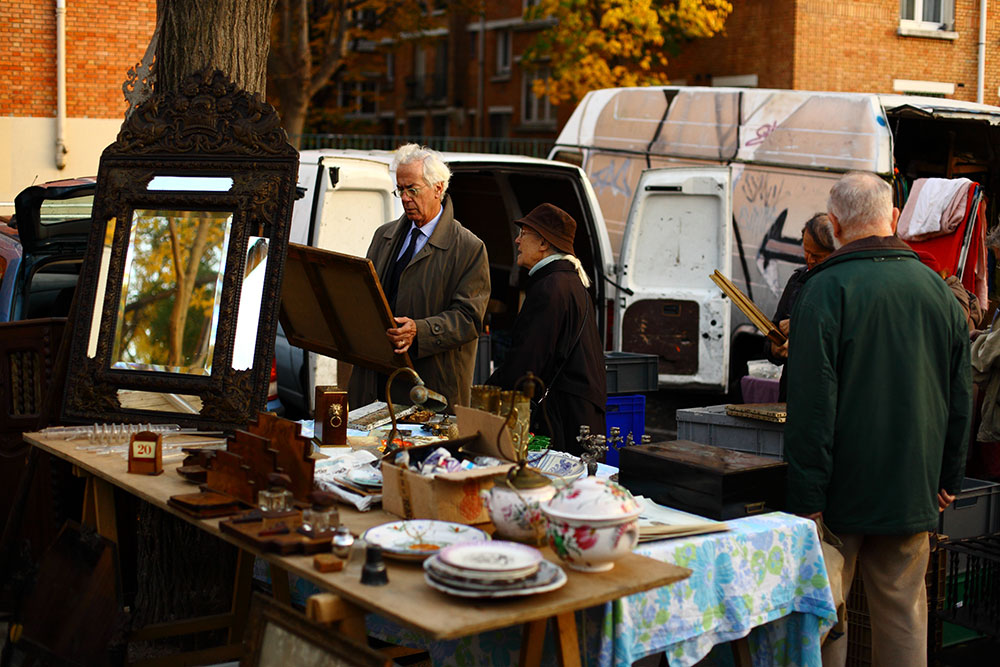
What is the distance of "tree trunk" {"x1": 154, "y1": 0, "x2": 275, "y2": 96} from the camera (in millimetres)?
4883

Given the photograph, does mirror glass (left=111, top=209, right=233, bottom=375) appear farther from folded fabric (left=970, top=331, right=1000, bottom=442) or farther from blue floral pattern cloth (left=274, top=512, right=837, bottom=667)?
folded fabric (left=970, top=331, right=1000, bottom=442)

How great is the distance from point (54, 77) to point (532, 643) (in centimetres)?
1520

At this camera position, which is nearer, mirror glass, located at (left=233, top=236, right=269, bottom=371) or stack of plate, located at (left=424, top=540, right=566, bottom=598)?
stack of plate, located at (left=424, top=540, right=566, bottom=598)

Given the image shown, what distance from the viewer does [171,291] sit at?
4.37 m

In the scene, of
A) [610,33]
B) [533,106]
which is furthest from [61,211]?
[533,106]

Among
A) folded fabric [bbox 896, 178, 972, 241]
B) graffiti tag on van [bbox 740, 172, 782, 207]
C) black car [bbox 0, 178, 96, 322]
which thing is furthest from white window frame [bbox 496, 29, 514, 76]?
black car [bbox 0, 178, 96, 322]

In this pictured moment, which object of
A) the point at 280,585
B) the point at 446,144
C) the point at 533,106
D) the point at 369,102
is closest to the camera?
the point at 280,585

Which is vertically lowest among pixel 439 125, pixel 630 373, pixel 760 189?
pixel 630 373

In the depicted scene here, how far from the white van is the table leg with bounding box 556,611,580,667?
147 inches

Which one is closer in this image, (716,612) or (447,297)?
(716,612)

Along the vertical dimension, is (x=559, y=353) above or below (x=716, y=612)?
above

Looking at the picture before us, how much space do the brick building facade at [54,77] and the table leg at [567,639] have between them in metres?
14.7

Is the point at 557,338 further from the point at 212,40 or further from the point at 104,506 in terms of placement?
the point at 104,506

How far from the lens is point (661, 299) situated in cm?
933
